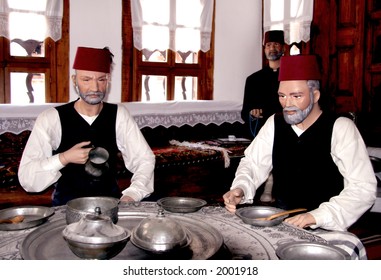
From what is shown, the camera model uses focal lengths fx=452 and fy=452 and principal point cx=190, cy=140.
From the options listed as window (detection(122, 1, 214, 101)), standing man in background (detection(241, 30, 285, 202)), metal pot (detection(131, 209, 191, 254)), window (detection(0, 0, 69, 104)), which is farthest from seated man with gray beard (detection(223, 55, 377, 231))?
window (detection(122, 1, 214, 101))

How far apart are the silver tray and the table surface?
0.12 ft

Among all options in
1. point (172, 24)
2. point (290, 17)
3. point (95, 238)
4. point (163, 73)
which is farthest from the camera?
point (290, 17)

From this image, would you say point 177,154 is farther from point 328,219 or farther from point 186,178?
point 328,219

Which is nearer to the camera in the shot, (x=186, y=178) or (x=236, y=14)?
(x=186, y=178)

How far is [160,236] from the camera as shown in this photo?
151 cm

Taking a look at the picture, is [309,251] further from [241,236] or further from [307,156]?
[307,156]

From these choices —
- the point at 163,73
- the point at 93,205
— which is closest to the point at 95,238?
the point at 93,205

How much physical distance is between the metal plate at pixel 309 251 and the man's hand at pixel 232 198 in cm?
54

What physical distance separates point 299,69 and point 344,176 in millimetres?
635

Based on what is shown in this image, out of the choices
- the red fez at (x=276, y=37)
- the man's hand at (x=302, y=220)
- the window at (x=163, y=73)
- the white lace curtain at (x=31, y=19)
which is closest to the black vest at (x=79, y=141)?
the man's hand at (x=302, y=220)

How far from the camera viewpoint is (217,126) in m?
6.45

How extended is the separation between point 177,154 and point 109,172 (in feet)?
7.20

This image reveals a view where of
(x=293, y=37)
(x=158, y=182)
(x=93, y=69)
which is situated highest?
(x=293, y=37)

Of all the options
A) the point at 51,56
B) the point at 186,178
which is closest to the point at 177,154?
the point at 186,178
